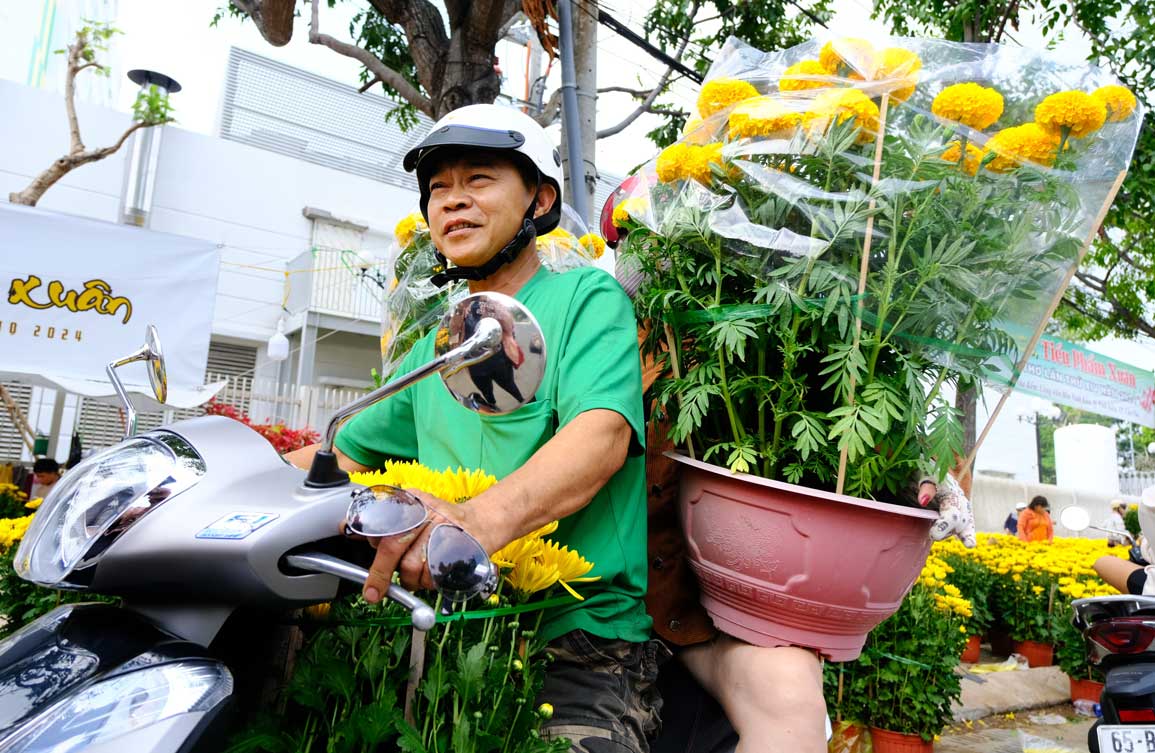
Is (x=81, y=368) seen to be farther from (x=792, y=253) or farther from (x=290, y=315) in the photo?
(x=290, y=315)

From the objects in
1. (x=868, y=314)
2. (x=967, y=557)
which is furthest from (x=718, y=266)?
(x=967, y=557)

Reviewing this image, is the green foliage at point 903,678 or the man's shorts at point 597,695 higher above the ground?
the man's shorts at point 597,695

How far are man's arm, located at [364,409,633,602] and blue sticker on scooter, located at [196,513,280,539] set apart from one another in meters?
0.14

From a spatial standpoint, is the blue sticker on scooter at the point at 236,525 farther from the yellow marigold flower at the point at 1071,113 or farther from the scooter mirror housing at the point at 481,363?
the yellow marigold flower at the point at 1071,113

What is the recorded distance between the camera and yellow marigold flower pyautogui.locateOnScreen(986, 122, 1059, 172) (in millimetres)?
1755

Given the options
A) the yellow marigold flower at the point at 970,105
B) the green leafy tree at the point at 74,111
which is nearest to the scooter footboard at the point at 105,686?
the yellow marigold flower at the point at 970,105

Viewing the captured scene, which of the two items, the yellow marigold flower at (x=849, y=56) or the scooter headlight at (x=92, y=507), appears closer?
the scooter headlight at (x=92, y=507)

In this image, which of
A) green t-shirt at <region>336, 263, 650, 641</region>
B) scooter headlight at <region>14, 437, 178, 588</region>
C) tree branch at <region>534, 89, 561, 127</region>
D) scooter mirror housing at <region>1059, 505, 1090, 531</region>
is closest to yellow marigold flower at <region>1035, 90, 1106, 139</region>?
green t-shirt at <region>336, 263, 650, 641</region>

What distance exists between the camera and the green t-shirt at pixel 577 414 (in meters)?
1.52

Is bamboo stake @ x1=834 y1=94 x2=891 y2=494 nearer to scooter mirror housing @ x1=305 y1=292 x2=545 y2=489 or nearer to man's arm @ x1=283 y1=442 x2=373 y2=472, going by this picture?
scooter mirror housing @ x1=305 y1=292 x2=545 y2=489

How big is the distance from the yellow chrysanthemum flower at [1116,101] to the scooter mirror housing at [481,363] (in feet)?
5.00

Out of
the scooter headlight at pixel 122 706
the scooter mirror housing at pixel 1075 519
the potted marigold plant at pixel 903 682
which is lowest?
the potted marigold plant at pixel 903 682

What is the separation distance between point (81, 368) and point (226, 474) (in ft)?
18.1

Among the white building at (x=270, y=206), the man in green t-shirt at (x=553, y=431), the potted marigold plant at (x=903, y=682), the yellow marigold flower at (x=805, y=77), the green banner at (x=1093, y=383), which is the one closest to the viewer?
the man in green t-shirt at (x=553, y=431)
